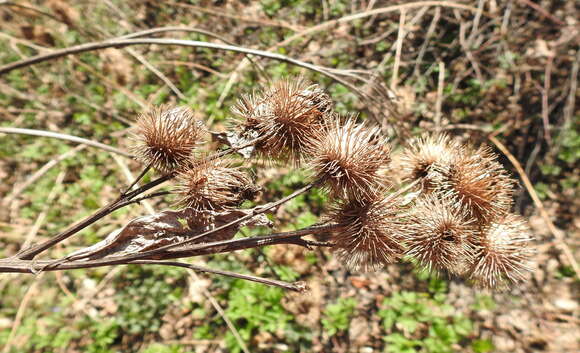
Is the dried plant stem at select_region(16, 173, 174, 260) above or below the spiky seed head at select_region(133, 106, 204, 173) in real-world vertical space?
below

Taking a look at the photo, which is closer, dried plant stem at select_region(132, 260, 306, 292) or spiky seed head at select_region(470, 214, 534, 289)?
dried plant stem at select_region(132, 260, 306, 292)

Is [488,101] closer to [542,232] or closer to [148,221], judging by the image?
[542,232]

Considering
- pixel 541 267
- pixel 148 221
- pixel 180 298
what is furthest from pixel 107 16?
pixel 541 267

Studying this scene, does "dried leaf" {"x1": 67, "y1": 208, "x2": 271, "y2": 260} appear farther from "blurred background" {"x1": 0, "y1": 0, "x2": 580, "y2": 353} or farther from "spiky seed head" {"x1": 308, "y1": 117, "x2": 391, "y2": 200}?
"blurred background" {"x1": 0, "y1": 0, "x2": 580, "y2": 353}

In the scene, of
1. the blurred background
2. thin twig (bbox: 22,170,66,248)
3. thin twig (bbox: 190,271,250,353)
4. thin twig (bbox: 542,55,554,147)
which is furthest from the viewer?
thin twig (bbox: 542,55,554,147)

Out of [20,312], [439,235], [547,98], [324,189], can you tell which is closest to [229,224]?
[324,189]

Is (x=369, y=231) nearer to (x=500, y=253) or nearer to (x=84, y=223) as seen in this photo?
(x=500, y=253)

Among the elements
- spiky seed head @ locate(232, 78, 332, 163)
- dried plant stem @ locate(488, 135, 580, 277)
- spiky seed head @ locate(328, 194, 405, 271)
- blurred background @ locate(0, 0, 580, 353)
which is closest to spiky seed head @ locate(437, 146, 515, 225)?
spiky seed head @ locate(328, 194, 405, 271)

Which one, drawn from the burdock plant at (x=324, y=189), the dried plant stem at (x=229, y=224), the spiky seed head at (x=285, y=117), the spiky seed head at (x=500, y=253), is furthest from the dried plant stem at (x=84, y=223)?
the spiky seed head at (x=500, y=253)
